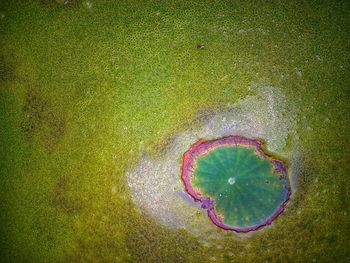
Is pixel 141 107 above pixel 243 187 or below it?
above

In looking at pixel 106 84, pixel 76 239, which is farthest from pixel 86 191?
pixel 106 84

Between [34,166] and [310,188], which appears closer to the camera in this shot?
[310,188]

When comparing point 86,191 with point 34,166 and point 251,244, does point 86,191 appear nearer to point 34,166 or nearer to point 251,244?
point 34,166
